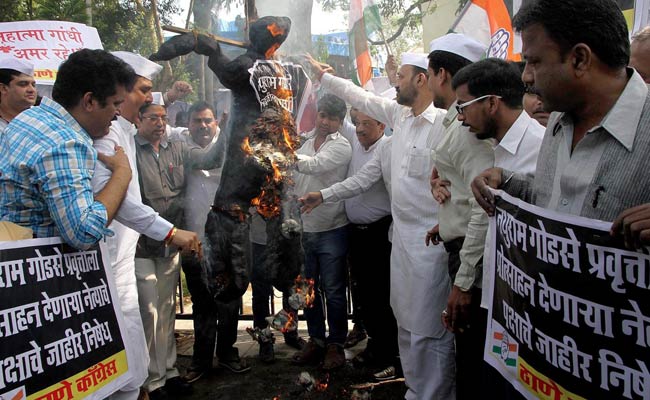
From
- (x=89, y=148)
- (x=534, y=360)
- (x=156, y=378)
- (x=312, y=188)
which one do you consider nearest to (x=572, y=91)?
(x=534, y=360)

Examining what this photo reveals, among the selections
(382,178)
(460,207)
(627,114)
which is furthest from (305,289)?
(627,114)

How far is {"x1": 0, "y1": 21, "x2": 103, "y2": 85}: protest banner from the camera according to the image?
200 inches

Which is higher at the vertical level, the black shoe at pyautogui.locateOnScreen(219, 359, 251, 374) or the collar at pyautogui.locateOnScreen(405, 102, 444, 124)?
the collar at pyautogui.locateOnScreen(405, 102, 444, 124)

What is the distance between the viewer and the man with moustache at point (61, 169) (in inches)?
89.8

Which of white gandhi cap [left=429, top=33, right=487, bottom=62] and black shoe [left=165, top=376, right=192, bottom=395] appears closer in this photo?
white gandhi cap [left=429, top=33, right=487, bottom=62]

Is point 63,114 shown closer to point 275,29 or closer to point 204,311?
point 275,29

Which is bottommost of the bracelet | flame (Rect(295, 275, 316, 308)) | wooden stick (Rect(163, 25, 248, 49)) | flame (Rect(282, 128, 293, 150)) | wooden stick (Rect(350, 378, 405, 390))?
wooden stick (Rect(350, 378, 405, 390))

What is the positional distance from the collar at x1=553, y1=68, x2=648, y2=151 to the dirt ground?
309 centimetres

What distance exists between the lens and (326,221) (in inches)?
195

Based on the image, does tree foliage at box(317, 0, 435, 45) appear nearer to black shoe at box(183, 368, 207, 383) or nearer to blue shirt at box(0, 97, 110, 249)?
black shoe at box(183, 368, 207, 383)

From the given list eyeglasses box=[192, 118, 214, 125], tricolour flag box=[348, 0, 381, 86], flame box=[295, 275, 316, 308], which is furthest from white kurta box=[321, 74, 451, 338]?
tricolour flag box=[348, 0, 381, 86]

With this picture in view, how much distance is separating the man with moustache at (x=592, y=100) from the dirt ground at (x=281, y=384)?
9.42 feet

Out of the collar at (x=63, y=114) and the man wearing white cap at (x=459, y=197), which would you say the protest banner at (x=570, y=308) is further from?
the collar at (x=63, y=114)

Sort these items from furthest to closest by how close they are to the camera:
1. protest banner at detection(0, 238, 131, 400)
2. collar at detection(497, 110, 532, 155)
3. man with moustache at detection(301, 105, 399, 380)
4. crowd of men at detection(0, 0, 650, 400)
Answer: man with moustache at detection(301, 105, 399, 380), collar at detection(497, 110, 532, 155), protest banner at detection(0, 238, 131, 400), crowd of men at detection(0, 0, 650, 400)
